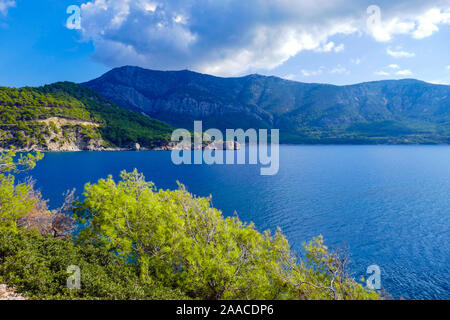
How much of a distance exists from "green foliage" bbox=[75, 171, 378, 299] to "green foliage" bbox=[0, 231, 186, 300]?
2409 millimetres

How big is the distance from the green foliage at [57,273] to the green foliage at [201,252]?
241 cm

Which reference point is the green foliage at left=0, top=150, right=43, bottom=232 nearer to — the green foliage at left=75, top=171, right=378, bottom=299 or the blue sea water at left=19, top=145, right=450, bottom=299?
the green foliage at left=75, top=171, right=378, bottom=299

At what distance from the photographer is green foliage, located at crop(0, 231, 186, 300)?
46.9 feet

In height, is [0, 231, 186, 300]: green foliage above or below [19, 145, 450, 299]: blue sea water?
above

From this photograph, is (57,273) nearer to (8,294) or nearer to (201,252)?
(8,294)

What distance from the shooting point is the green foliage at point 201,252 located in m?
20.0

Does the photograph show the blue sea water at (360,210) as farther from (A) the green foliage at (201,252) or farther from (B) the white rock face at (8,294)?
(B) the white rock face at (8,294)

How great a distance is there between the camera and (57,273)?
15.4 m

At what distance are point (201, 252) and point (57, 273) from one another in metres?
11.3

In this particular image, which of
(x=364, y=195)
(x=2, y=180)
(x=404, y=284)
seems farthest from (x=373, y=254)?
(x=2, y=180)

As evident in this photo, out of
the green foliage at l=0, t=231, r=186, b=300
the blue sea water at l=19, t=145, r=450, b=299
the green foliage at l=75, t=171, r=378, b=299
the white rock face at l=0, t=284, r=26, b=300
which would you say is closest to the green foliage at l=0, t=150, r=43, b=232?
the green foliage at l=0, t=231, r=186, b=300

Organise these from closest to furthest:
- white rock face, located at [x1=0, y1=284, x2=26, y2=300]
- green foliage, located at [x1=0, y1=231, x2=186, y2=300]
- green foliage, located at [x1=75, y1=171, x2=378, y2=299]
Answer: white rock face, located at [x1=0, y1=284, x2=26, y2=300] < green foliage, located at [x1=0, y1=231, x2=186, y2=300] < green foliage, located at [x1=75, y1=171, x2=378, y2=299]
